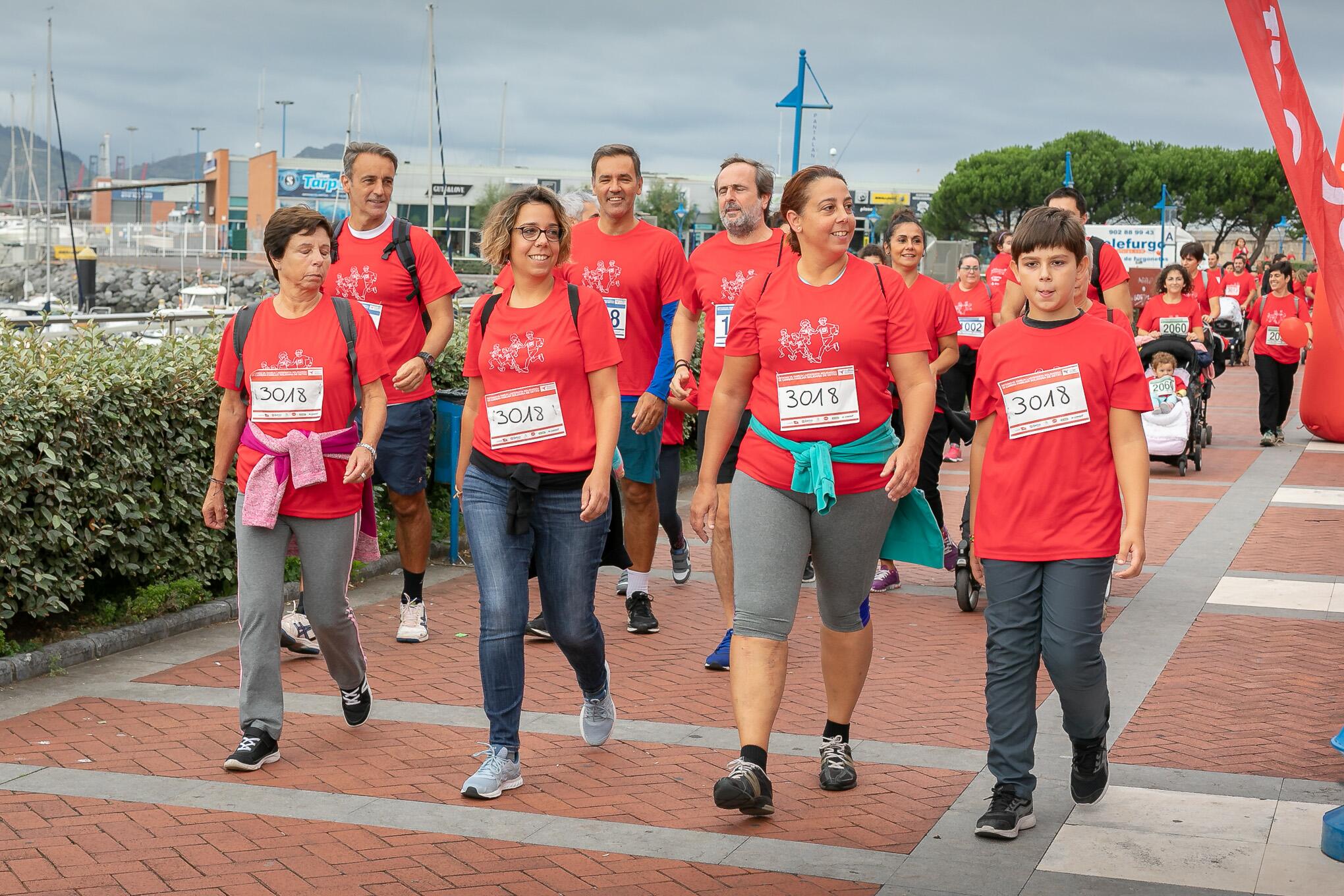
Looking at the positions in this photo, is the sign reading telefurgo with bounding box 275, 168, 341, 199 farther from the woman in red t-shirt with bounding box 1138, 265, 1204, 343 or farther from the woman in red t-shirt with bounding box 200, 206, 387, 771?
the woman in red t-shirt with bounding box 200, 206, 387, 771

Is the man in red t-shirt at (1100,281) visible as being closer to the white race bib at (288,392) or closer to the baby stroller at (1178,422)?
the white race bib at (288,392)

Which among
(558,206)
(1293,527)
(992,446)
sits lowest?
(1293,527)

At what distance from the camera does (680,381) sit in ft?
22.8

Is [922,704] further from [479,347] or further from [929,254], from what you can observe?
[929,254]

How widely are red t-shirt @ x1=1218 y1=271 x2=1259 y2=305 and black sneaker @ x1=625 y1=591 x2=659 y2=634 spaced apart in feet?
64.0

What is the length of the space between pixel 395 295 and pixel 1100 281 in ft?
11.6

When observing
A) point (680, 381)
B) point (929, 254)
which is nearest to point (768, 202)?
point (680, 381)

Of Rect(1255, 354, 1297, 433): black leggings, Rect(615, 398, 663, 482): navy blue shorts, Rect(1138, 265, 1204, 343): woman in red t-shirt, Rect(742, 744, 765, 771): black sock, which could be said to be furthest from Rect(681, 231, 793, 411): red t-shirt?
Rect(1255, 354, 1297, 433): black leggings

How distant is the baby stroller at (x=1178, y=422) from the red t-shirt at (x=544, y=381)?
998cm

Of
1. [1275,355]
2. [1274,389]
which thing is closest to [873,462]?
[1275,355]

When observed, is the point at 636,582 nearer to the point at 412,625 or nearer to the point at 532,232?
the point at 412,625

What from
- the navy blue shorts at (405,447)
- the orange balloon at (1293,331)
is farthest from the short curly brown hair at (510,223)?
the orange balloon at (1293,331)

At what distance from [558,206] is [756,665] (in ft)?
5.75

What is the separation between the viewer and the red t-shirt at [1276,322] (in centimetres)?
1656
